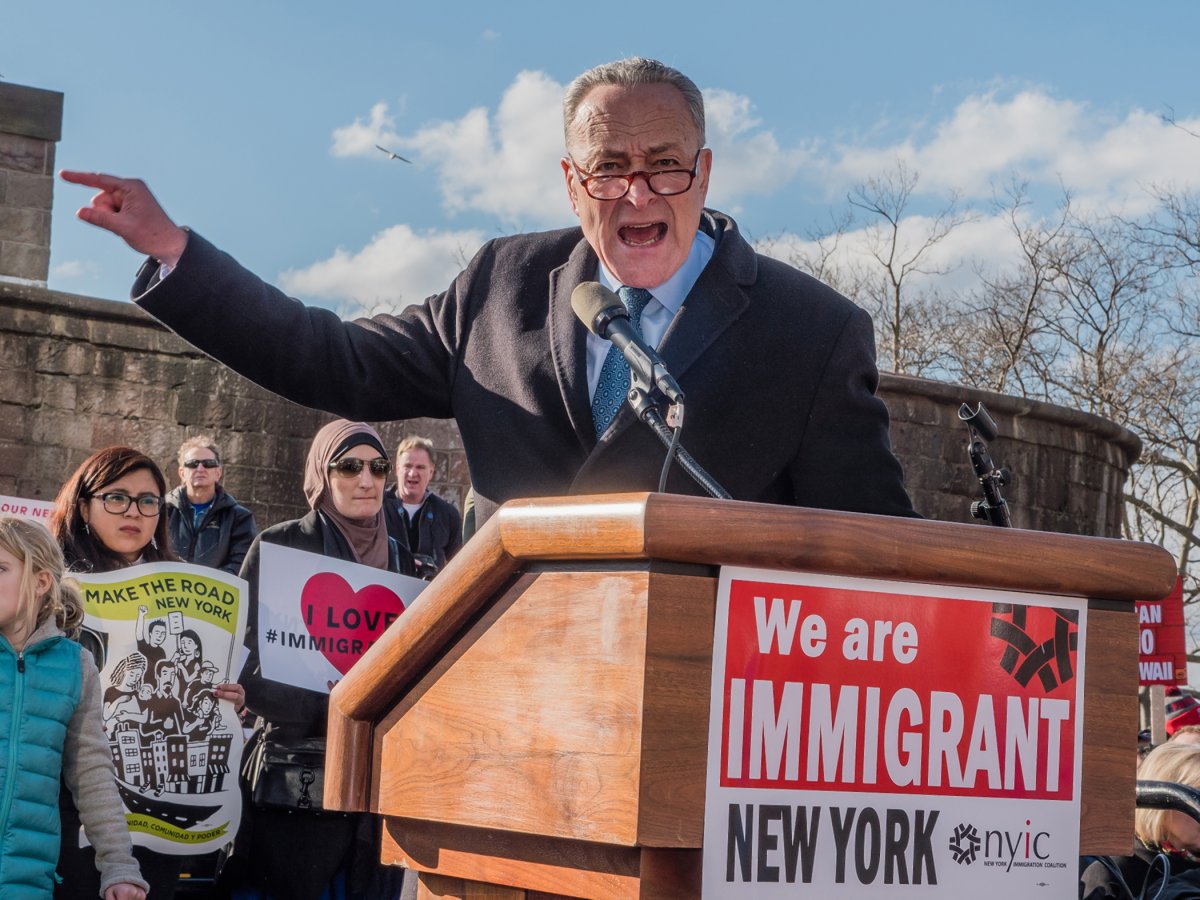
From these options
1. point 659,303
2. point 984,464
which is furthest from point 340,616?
point 659,303

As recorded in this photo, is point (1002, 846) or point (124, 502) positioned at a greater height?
point (124, 502)

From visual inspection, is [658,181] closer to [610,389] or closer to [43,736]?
[610,389]

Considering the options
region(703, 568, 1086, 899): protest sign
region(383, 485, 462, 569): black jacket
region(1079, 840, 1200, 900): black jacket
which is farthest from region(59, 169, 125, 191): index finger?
region(383, 485, 462, 569): black jacket

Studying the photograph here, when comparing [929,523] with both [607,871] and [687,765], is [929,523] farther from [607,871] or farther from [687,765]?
[607,871]

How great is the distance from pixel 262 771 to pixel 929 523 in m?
3.42

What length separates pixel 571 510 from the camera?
1483mm

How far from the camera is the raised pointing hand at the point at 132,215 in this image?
6.73ft

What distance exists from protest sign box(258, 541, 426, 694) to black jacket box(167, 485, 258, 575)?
4.28 feet

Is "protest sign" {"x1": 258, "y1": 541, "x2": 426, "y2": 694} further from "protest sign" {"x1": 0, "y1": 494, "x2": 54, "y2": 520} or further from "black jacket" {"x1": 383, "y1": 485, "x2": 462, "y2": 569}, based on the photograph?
"black jacket" {"x1": 383, "y1": 485, "x2": 462, "y2": 569}

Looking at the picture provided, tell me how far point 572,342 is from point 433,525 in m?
5.28

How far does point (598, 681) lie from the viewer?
143cm

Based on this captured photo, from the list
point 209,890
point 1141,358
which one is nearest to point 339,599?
point 209,890

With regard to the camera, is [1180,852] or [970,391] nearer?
[1180,852]

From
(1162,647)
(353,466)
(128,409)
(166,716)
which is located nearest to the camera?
(166,716)
